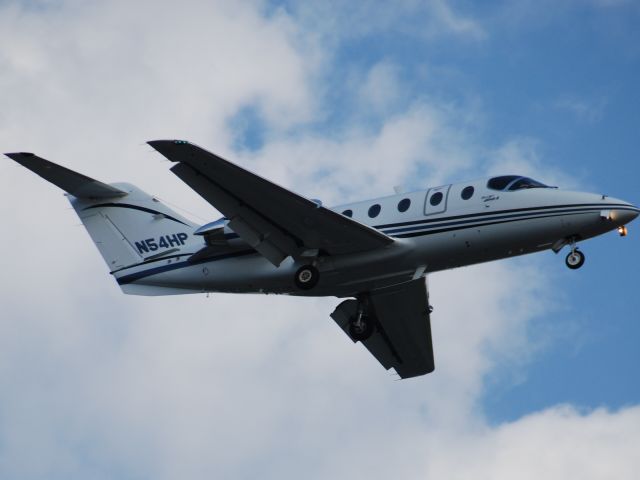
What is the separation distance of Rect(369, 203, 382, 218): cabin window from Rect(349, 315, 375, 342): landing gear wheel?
2795 mm

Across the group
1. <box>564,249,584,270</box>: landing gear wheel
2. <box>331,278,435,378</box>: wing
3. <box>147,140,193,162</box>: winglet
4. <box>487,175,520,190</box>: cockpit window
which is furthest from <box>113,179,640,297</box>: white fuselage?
<box>147,140,193,162</box>: winglet

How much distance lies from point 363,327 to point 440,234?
12.0 feet

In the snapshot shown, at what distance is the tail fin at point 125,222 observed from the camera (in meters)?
26.2

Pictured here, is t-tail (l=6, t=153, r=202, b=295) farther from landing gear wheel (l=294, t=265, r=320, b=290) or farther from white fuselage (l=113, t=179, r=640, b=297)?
landing gear wheel (l=294, t=265, r=320, b=290)

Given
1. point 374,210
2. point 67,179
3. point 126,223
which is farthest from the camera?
point 126,223

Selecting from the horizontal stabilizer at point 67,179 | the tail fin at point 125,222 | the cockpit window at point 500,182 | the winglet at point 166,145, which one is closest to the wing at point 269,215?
the winglet at point 166,145

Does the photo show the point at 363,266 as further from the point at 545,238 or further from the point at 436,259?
the point at 545,238

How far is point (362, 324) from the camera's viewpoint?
83.0ft

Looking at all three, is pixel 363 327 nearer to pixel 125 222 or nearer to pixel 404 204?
pixel 404 204

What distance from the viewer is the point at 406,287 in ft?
83.6

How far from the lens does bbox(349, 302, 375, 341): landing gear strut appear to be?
25.3 m

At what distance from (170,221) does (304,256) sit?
4.41 m

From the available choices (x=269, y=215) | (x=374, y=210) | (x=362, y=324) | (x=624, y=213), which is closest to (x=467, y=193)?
(x=374, y=210)

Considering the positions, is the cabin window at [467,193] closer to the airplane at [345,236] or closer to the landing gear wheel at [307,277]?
the airplane at [345,236]
